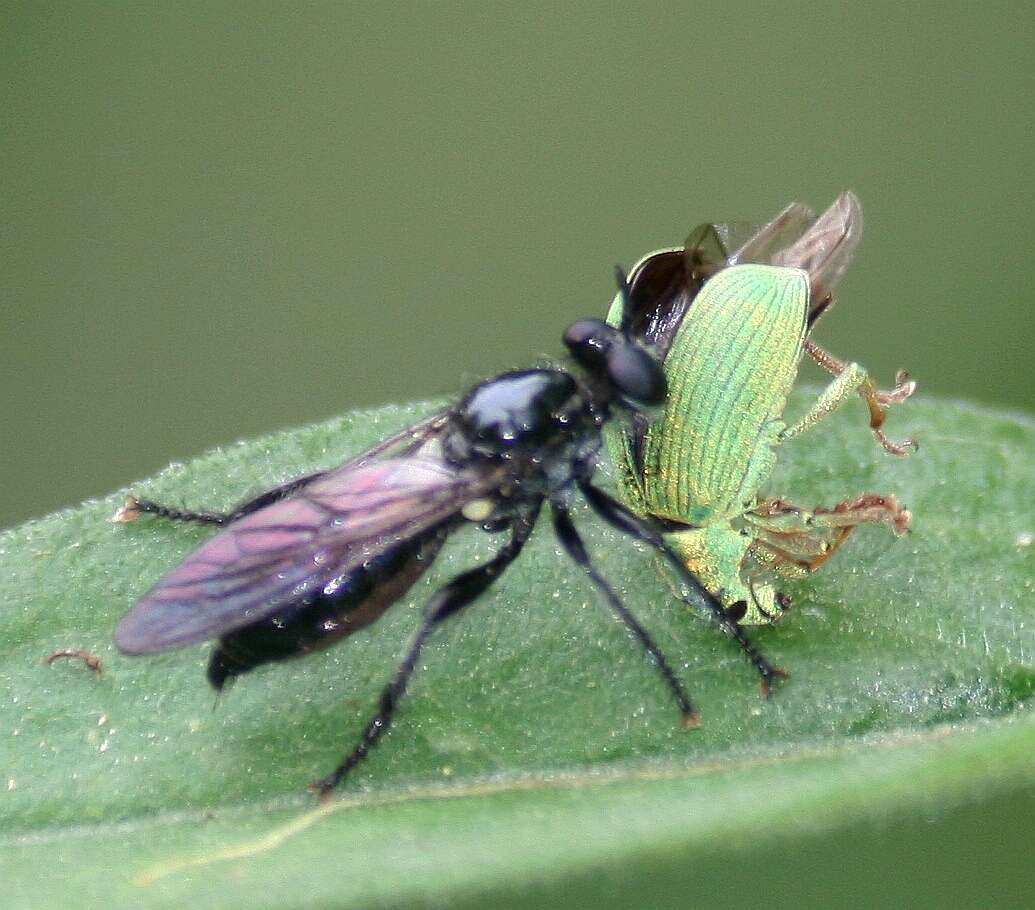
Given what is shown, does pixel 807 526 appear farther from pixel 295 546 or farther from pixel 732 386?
pixel 295 546

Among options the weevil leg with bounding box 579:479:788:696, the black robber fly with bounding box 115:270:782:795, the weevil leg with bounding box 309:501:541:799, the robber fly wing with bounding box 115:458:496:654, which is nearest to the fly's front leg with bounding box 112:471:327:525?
the black robber fly with bounding box 115:270:782:795

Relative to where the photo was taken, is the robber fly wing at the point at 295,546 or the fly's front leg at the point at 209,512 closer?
the robber fly wing at the point at 295,546

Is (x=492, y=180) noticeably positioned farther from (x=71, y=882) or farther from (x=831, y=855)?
(x=71, y=882)

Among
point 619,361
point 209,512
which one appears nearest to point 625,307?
point 619,361

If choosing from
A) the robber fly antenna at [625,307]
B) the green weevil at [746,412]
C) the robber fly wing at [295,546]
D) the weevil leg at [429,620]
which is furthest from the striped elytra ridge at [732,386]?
the robber fly wing at [295,546]

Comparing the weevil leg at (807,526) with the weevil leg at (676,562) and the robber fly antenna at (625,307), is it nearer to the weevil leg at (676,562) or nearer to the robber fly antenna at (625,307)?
the weevil leg at (676,562)

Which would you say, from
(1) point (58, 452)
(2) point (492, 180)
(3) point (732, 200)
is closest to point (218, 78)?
(2) point (492, 180)

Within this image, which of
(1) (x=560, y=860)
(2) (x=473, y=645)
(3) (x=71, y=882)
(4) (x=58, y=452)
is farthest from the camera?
(4) (x=58, y=452)
